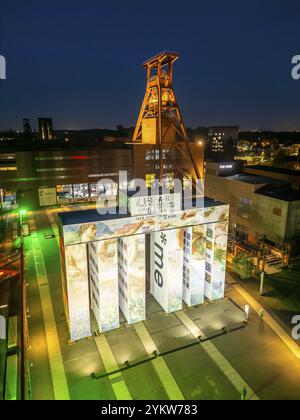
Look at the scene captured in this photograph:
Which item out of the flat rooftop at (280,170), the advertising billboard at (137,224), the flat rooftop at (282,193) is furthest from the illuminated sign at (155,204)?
the flat rooftop at (280,170)

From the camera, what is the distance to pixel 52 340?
632 inches

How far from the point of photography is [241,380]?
13.4 metres

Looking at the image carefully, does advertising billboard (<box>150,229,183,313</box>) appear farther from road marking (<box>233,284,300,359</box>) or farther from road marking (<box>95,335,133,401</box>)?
road marking (<box>233,284,300,359</box>)

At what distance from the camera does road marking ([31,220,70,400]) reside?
12.9 m

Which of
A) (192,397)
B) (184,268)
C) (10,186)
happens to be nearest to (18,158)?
(10,186)

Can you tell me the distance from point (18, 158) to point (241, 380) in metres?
40.1

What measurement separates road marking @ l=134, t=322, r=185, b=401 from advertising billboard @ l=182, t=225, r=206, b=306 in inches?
161

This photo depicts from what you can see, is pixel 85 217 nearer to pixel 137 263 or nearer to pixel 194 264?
pixel 137 263

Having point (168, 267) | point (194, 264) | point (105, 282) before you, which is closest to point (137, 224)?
point (168, 267)

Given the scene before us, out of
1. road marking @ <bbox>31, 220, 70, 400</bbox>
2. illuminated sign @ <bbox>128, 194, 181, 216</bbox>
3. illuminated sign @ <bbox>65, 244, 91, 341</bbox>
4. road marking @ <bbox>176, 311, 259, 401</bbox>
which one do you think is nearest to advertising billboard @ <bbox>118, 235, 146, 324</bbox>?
illuminated sign @ <bbox>128, 194, 181, 216</bbox>

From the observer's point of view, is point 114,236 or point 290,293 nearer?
point 114,236

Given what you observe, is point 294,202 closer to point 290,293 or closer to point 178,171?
point 290,293

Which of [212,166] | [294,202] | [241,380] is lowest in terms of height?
[241,380]

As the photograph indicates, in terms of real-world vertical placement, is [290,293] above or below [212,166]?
below
